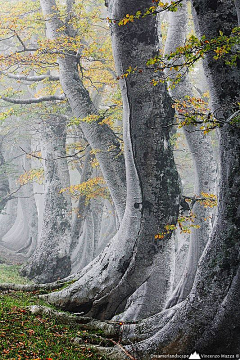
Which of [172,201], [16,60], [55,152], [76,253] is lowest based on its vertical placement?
[76,253]

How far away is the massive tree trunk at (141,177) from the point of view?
565 cm

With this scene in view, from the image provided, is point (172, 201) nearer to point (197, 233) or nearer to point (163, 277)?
point (163, 277)

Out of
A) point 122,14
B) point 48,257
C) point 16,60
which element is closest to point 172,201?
point 122,14

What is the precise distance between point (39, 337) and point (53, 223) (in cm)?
1011

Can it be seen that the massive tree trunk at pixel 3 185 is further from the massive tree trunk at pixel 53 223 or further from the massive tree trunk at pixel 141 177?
the massive tree trunk at pixel 141 177

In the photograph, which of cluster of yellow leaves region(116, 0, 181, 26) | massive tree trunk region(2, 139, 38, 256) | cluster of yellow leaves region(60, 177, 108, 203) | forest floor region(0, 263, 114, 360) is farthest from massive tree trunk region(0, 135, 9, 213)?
cluster of yellow leaves region(116, 0, 181, 26)

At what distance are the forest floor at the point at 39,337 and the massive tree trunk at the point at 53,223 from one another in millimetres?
8449

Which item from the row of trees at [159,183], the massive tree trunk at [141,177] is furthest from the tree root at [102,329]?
the massive tree trunk at [141,177]

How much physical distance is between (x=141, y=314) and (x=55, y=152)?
10266 millimetres

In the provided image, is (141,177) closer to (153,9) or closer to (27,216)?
(153,9)

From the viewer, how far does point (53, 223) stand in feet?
46.3

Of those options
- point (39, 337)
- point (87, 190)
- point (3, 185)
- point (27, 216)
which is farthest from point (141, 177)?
point (27, 216)

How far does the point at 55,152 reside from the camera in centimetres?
1520

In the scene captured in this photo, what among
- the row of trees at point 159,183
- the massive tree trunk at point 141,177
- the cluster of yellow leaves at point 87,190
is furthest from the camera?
the cluster of yellow leaves at point 87,190
